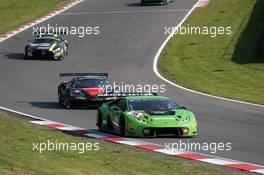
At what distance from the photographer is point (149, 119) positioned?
1911cm

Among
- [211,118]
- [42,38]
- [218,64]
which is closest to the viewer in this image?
[211,118]

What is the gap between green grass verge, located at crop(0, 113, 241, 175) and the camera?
43.5 feet

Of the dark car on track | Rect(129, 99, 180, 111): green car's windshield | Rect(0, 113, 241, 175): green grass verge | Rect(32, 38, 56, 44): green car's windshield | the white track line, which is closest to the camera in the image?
Rect(0, 113, 241, 175): green grass verge

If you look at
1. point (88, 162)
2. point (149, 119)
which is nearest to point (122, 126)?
point (149, 119)

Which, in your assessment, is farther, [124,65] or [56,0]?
[56,0]

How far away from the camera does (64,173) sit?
12.8 meters

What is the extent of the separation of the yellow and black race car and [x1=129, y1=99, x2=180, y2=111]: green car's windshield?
70.5 ft

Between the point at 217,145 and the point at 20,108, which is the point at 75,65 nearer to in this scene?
the point at 20,108

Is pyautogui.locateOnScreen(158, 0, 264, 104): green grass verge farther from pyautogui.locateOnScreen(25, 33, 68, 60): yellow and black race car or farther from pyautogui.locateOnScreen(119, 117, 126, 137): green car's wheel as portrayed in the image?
pyautogui.locateOnScreen(119, 117, 126, 137): green car's wheel

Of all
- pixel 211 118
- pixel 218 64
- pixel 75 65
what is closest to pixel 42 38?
pixel 75 65

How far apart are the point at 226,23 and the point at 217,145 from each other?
31.9 m

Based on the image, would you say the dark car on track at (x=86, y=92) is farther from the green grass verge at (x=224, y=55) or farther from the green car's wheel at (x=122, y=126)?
the green car's wheel at (x=122, y=126)

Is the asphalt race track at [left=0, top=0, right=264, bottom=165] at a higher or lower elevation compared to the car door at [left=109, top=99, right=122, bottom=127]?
lower

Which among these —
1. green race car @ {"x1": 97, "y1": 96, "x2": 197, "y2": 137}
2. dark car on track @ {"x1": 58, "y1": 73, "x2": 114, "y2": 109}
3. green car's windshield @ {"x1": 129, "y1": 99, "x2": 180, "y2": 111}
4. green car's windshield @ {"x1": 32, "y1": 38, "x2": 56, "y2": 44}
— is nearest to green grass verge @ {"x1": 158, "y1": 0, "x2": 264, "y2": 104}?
dark car on track @ {"x1": 58, "y1": 73, "x2": 114, "y2": 109}
